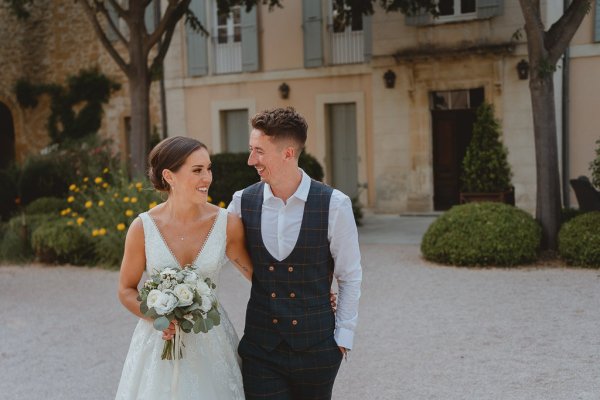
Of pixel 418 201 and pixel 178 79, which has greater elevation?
pixel 178 79

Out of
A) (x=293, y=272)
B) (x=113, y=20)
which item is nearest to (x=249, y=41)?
(x=113, y=20)

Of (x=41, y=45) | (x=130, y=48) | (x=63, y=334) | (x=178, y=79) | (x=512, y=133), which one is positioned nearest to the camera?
(x=63, y=334)

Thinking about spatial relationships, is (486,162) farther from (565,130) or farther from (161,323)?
(161,323)

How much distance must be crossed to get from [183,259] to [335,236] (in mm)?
632

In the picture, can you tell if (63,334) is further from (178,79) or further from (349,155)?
(178,79)

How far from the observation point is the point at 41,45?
20156mm

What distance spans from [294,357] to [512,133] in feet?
41.8

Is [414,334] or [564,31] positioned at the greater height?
[564,31]

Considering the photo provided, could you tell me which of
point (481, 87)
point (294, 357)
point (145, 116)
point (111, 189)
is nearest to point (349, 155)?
point (481, 87)

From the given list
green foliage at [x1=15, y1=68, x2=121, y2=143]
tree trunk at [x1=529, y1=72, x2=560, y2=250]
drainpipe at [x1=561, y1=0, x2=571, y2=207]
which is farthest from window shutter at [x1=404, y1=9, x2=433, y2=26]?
green foliage at [x1=15, y1=68, x2=121, y2=143]

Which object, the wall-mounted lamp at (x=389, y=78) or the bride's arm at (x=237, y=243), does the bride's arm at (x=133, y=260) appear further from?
the wall-mounted lamp at (x=389, y=78)

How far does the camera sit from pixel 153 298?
8.73ft

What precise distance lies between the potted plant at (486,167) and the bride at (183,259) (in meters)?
9.36

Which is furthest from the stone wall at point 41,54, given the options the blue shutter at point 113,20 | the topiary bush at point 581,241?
the topiary bush at point 581,241
